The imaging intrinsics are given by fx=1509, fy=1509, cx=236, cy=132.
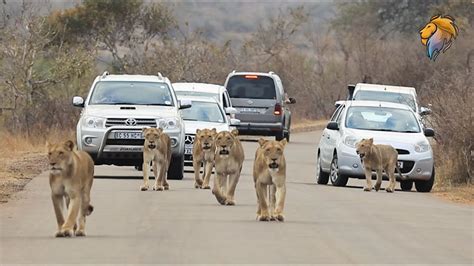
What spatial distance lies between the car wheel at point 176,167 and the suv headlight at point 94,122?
1237 millimetres

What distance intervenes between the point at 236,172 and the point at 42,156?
11.3m

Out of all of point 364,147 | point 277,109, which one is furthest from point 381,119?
point 277,109

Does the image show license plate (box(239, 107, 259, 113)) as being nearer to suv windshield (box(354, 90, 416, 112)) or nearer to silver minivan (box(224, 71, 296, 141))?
silver minivan (box(224, 71, 296, 141))

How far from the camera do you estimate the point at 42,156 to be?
29.6 m

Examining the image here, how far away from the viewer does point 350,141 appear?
78.5 ft

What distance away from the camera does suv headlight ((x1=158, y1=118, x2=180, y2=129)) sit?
23516mm

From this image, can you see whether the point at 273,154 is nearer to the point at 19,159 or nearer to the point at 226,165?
the point at 226,165

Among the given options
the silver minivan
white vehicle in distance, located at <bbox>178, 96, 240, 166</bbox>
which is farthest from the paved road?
the silver minivan

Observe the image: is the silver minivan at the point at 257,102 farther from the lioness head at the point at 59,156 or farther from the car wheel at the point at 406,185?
the lioness head at the point at 59,156

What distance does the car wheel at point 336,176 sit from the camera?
78.7 feet

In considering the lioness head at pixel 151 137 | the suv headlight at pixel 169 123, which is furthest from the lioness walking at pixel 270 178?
the suv headlight at pixel 169 123

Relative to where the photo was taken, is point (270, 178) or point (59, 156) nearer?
point (59, 156)

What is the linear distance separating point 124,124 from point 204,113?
4349 millimetres

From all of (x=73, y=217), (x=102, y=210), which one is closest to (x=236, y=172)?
(x=102, y=210)
